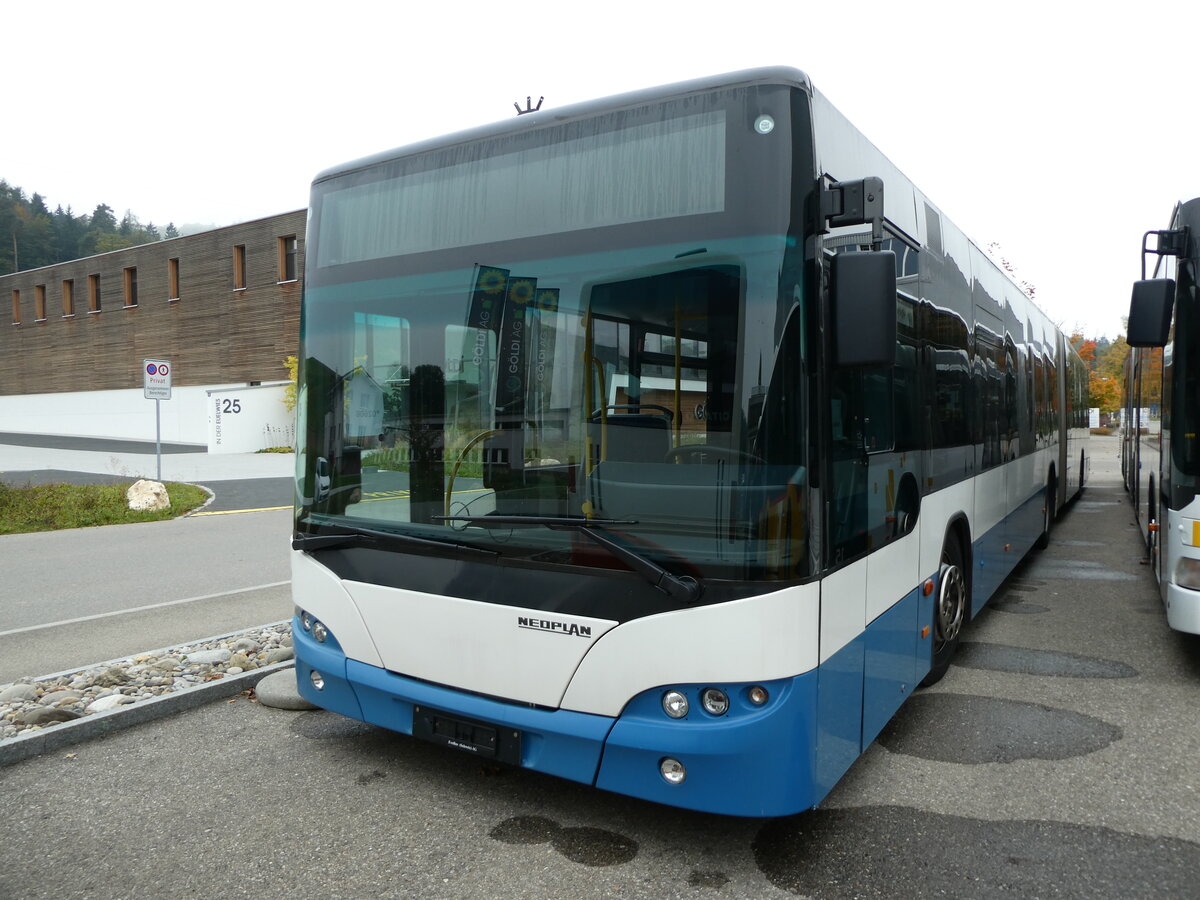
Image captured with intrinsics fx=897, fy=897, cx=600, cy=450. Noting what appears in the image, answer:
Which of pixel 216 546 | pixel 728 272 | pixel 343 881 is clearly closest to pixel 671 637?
pixel 728 272

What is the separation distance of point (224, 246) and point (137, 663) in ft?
117

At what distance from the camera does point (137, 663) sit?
18.8 feet

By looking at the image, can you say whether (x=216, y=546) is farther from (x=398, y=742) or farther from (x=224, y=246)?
(x=224, y=246)

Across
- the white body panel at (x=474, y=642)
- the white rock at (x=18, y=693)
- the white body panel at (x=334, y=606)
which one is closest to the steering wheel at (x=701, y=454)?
the white body panel at (x=474, y=642)

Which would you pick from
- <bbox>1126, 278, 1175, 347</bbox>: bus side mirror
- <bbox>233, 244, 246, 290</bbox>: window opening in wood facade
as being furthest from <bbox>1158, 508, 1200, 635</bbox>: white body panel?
<bbox>233, 244, 246, 290</bbox>: window opening in wood facade

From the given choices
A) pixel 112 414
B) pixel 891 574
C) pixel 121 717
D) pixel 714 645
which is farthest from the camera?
pixel 112 414

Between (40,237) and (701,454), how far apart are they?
101 metres

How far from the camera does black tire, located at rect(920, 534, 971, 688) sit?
195 inches

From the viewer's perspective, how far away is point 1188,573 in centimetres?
516

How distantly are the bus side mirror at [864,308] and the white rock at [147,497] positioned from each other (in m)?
14.6

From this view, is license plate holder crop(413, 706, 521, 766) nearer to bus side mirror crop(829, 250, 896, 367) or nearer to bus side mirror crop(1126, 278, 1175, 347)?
bus side mirror crop(829, 250, 896, 367)

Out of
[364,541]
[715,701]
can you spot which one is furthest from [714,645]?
[364,541]

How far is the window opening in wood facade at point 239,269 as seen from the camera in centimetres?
3709

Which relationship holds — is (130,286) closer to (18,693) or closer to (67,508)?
(67,508)
